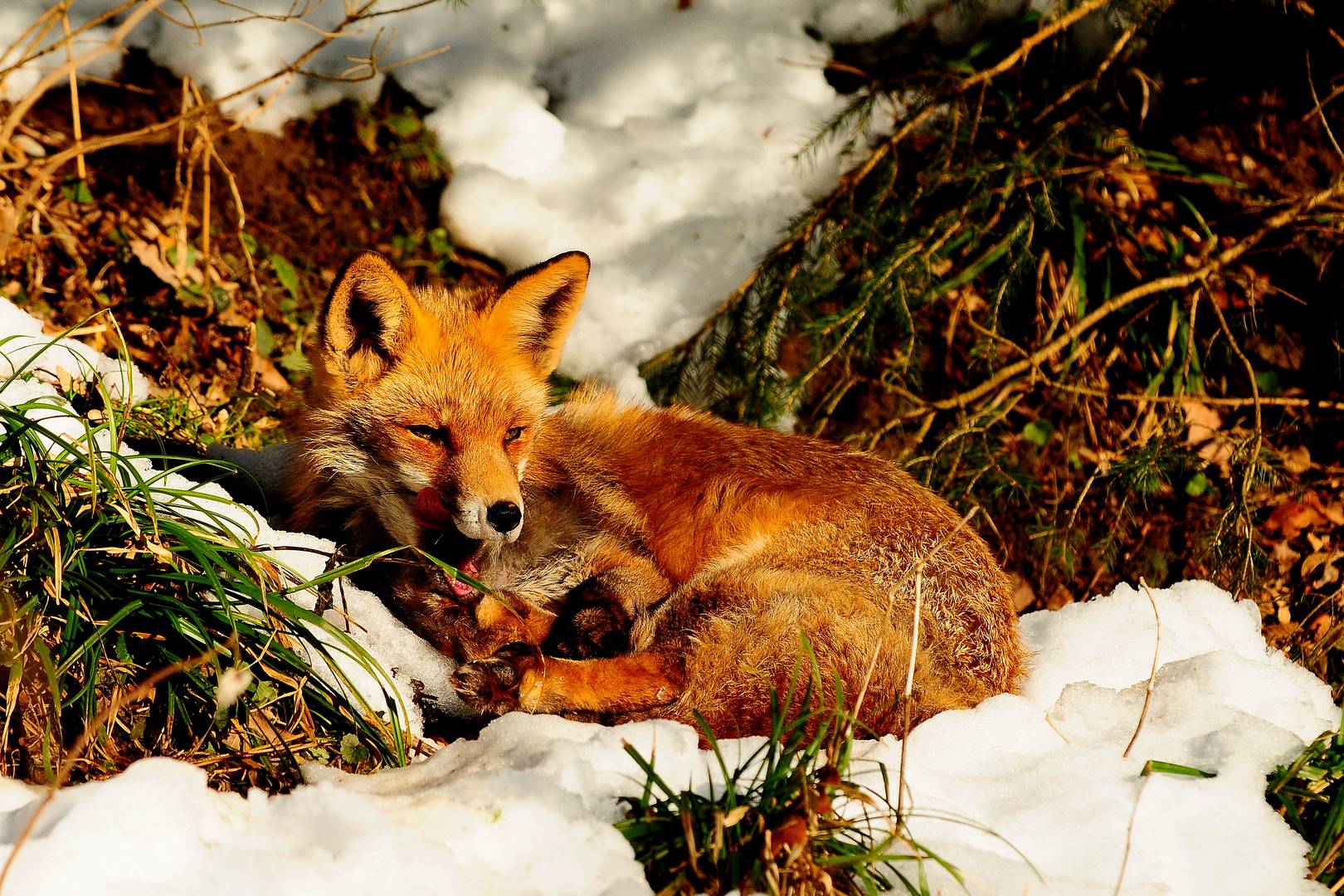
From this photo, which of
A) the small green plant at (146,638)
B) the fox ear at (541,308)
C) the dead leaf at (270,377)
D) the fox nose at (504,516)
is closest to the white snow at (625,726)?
the small green plant at (146,638)

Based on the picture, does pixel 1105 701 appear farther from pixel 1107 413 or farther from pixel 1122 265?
pixel 1122 265

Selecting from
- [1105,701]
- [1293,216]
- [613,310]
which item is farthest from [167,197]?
[1293,216]

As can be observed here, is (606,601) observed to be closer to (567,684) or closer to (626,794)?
(567,684)

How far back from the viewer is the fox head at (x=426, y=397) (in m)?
2.77

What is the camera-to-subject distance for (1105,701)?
8.93 ft

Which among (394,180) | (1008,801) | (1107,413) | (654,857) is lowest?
(1107,413)

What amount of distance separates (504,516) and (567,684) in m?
0.47

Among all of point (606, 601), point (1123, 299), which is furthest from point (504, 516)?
point (1123, 299)

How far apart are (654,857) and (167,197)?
13.9 ft

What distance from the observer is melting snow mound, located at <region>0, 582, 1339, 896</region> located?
1.63m

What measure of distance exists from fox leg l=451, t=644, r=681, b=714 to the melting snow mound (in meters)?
0.22

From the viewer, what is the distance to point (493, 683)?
247cm

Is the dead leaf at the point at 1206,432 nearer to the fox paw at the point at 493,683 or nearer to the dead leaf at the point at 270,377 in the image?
the fox paw at the point at 493,683

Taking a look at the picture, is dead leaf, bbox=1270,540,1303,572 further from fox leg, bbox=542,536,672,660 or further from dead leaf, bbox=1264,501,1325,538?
fox leg, bbox=542,536,672,660
